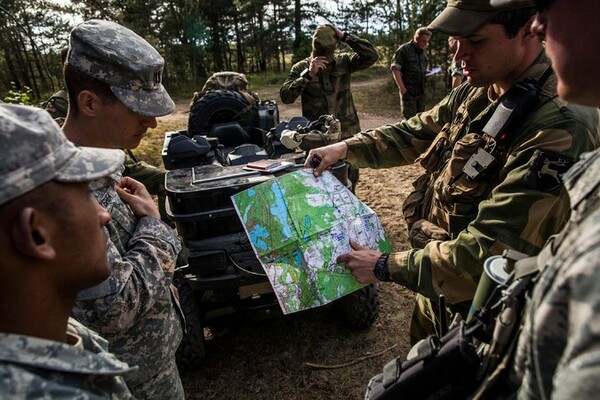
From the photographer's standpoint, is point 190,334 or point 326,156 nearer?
point 326,156

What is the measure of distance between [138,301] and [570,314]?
1347 mm

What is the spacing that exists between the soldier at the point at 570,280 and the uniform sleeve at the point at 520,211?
625mm

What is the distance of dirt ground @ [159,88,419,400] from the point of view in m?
2.79

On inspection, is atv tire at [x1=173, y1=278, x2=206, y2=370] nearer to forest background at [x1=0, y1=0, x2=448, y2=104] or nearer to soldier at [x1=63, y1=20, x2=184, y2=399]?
soldier at [x1=63, y1=20, x2=184, y2=399]

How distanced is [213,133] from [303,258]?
2422 mm

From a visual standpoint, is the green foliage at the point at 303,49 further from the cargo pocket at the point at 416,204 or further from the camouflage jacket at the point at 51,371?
the camouflage jacket at the point at 51,371

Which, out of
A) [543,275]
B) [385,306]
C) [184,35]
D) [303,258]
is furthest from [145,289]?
[184,35]

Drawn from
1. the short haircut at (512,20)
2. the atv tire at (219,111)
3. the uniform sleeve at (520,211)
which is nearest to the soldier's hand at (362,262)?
the uniform sleeve at (520,211)

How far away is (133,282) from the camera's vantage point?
1489 millimetres

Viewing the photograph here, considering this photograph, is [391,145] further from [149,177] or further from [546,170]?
[149,177]

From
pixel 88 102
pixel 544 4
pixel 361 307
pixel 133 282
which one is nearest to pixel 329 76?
pixel 361 307

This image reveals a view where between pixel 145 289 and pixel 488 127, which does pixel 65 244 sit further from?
pixel 488 127

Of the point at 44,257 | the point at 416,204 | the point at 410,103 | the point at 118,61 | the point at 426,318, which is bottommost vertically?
the point at 410,103

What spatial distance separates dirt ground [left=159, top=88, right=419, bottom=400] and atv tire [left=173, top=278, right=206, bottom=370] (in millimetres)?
163
